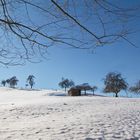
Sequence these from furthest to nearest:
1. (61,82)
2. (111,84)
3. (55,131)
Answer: (61,82) → (111,84) → (55,131)

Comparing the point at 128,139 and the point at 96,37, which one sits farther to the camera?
the point at 128,139

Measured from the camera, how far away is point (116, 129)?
11578 mm

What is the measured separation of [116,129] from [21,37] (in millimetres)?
5243

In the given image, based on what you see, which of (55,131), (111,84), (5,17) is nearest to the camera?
(5,17)

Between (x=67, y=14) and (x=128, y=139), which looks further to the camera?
(x=128, y=139)

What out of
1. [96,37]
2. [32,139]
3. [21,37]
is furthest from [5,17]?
[32,139]

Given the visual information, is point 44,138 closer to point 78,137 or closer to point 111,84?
point 78,137

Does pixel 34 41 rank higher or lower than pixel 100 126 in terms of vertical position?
higher

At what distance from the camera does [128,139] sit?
9766 millimetres

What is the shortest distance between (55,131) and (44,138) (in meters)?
1.23

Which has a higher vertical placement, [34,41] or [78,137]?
[34,41]

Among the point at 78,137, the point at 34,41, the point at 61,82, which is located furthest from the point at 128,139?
the point at 61,82

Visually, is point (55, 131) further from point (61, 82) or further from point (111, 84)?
point (61, 82)

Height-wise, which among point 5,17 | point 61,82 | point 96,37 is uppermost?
point 61,82
